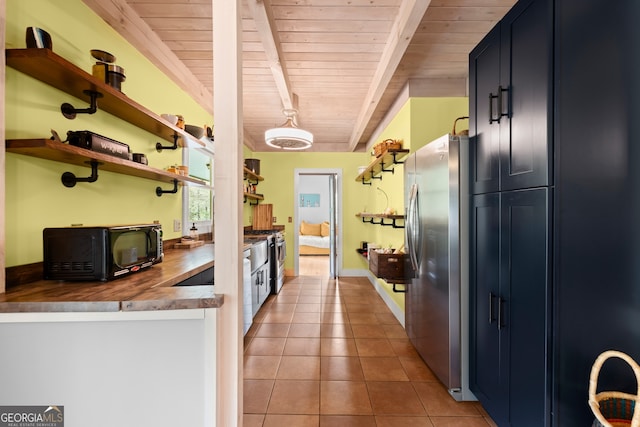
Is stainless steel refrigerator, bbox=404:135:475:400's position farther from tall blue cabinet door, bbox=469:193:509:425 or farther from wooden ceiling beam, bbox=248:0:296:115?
wooden ceiling beam, bbox=248:0:296:115

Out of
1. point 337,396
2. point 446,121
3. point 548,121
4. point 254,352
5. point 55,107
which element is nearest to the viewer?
point 548,121

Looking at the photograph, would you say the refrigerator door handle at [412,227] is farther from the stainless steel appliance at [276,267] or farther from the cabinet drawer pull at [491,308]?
the stainless steel appliance at [276,267]

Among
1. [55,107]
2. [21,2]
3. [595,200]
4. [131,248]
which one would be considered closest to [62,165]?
[55,107]

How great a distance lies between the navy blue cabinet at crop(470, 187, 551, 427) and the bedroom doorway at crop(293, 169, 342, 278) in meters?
3.92

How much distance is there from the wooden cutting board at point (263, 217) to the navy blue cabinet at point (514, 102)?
413cm

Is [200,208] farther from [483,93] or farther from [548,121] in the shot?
[548,121]

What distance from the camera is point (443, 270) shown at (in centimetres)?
209

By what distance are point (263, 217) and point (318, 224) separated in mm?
4334

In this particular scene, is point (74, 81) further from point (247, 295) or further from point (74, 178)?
point (247, 295)

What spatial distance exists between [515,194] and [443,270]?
775 mm

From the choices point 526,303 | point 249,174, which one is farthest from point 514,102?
point 249,174

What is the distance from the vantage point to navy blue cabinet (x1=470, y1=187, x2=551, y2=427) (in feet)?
4.33

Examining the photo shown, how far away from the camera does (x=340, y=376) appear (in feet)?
7.54

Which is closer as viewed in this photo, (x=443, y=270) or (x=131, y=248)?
(x=131, y=248)
